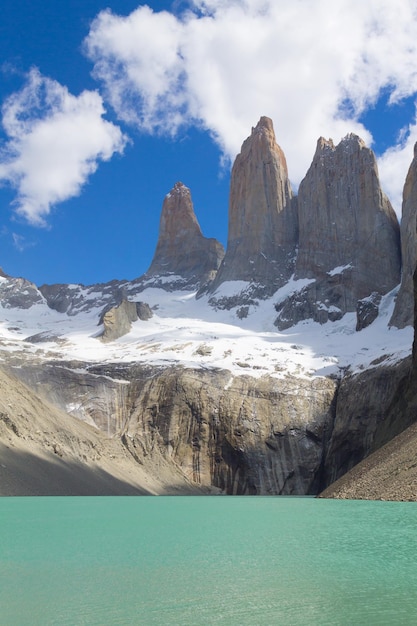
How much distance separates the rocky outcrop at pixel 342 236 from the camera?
136750 millimetres

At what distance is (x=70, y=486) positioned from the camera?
6331cm

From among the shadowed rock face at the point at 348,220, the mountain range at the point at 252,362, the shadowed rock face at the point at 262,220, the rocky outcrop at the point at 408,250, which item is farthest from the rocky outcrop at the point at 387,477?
the shadowed rock face at the point at 262,220

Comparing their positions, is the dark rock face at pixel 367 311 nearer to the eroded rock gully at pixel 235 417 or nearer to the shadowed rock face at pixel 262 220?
the eroded rock gully at pixel 235 417

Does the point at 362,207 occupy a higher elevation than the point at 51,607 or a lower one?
higher

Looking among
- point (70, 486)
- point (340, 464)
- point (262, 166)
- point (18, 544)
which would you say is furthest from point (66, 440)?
point (262, 166)

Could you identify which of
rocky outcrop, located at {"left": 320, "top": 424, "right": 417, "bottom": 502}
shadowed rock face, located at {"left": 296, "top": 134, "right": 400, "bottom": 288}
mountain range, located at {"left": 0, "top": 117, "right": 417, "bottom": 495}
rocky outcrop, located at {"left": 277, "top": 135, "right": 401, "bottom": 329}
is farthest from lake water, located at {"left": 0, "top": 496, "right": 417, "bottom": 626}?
shadowed rock face, located at {"left": 296, "top": 134, "right": 400, "bottom": 288}

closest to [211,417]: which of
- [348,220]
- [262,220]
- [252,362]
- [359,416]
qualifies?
[252,362]

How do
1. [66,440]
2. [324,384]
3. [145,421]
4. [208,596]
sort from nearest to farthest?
[208,596], [66,440], [145,421], [324,384]

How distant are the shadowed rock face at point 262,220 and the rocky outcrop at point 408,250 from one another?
112 ft

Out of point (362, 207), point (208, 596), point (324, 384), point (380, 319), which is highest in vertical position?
point (362, 207)

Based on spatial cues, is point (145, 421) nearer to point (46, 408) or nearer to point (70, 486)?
point (46, 408)

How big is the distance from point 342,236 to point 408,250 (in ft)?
73.0

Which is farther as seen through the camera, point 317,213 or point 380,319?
point 317,213

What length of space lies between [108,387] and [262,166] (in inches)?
3156
